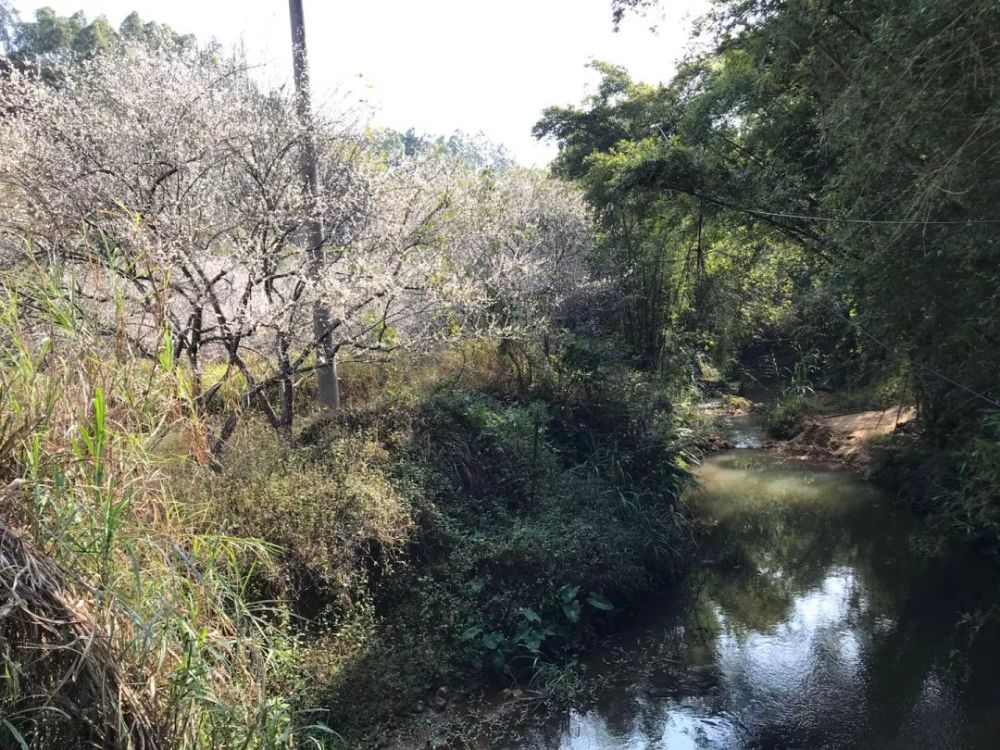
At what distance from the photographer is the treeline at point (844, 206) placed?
4520mm

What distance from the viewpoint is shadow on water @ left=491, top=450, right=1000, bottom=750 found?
5016mm

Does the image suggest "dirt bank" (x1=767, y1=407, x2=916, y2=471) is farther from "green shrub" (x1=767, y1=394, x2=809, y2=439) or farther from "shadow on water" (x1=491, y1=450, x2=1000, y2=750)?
"shadow on water" (x1=491, y1=450, x2=1000, y2=750)

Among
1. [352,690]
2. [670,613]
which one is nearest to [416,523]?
[352,690]

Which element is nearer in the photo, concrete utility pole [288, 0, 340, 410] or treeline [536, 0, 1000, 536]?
treeline [536, 0, 1000, 536]

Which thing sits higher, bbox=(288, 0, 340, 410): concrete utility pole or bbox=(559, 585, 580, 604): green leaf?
bbox=(288, 0, 340, 410): concrete utility pole

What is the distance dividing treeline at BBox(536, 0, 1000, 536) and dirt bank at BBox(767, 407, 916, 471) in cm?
106

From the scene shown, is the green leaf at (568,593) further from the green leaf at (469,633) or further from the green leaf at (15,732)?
the green leaf at (15,732)

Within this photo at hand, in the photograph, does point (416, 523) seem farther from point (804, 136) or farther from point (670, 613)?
point (804, 136)

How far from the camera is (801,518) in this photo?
997cm

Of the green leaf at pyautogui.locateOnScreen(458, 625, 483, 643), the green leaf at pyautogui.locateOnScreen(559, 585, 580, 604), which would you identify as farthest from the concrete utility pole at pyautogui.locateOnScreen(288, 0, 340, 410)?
the green leaf at pyautogui.locateOnScreen(559, 585, 580, 604)

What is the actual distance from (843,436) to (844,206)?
754cm

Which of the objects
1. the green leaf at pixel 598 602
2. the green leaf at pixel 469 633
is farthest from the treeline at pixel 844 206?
the green leaf at pixel 469 633

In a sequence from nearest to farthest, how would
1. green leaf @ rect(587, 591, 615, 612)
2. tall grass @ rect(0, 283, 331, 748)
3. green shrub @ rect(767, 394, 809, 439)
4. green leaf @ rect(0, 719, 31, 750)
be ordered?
1. green leaf @ rect(0, 719, 31, 750)
2. tall grass @ rect(0, 283, 331, 748)
3. green leaf @ rect(587, 591, 615, 612)
4. green shrub @ rect(767, 394, 809, 439)

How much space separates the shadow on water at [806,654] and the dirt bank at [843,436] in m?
2.90
